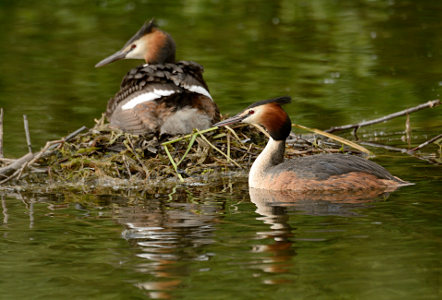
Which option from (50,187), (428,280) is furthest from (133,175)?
(428,280)

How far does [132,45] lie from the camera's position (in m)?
11.0

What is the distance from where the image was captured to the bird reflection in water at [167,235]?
564 cm

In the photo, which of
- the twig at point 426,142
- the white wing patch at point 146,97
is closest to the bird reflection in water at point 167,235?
the white wing patch at point 146,97

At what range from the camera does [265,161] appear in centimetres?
855

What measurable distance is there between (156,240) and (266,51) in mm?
11004

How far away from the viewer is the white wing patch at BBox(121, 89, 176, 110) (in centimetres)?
936

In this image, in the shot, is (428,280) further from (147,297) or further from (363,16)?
(363,16)

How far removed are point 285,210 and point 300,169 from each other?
0.87 metres

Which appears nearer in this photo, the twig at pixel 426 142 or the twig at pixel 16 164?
the twig at pixel 16 164

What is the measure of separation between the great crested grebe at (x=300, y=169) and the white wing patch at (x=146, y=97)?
89 cm

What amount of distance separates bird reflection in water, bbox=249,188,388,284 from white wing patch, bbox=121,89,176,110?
156cm

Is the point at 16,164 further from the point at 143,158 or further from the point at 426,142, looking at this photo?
the point at 426,142

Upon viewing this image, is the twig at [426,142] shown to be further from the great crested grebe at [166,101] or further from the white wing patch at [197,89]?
the white wing patch at [197,89]

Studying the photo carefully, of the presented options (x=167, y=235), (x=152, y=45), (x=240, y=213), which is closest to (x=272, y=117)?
(x=240, y=213)
